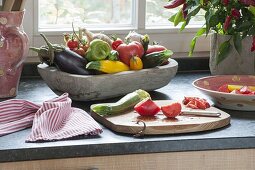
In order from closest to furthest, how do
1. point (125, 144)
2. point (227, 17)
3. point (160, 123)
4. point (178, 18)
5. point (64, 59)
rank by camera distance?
point (125, 144)
point (160, 123)
point (64, 59)
point (227, 17)
point (178, 18)

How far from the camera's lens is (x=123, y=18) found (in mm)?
2525

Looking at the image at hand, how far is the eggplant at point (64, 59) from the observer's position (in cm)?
203

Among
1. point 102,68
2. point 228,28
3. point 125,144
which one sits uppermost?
point 228,28

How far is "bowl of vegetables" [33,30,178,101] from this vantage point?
2.01 meters

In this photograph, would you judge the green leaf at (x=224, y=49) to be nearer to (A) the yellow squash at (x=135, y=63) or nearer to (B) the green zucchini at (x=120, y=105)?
(A) the yellow squash at (x=135, y=63)

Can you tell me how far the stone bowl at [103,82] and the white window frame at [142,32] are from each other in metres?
0.30

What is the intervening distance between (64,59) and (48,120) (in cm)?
34

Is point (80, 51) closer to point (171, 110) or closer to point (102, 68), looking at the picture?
point (102, 68)

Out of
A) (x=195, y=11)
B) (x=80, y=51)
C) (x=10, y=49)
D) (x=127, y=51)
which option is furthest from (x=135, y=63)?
(x=10, y=49)

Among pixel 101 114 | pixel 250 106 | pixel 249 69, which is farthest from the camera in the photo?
pixel 249 69

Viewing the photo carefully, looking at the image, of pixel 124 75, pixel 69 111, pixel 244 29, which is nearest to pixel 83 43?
pixel 124 75

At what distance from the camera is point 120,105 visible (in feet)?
6.09

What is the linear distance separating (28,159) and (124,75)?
0.55 m

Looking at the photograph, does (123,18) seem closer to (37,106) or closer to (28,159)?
(37,106)
